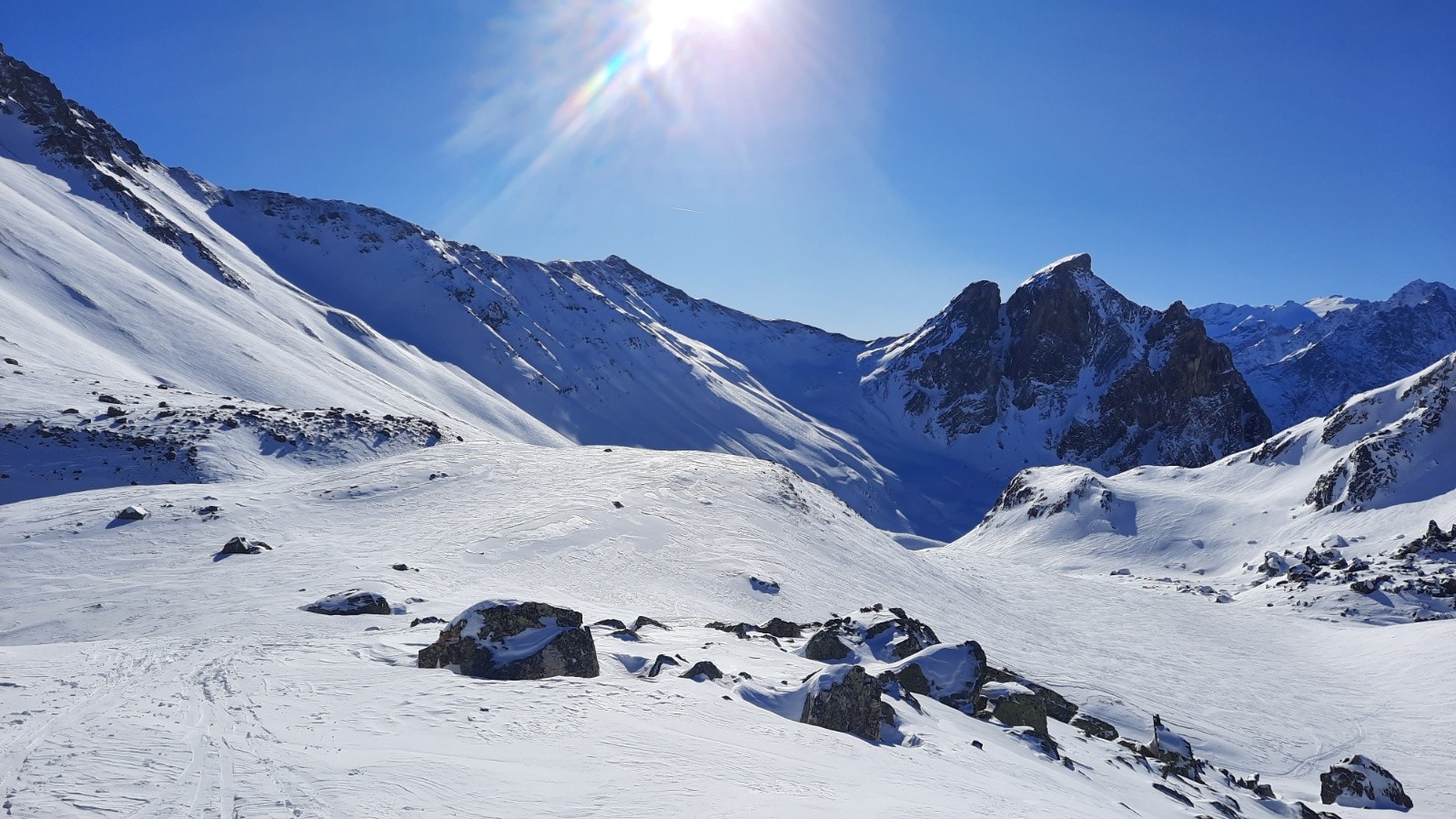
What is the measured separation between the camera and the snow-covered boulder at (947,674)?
18.4 metres

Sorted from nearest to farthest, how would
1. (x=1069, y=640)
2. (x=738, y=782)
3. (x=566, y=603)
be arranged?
(x=738, y=782)
(x=566, y=603)
(x=1069, y=640)

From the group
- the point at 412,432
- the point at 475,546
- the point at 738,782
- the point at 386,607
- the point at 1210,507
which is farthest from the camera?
the point at 1210,507

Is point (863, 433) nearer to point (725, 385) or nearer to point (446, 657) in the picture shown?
point (725, 385)

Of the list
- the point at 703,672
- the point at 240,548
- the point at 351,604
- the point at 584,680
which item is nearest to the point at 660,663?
the point at 703,672

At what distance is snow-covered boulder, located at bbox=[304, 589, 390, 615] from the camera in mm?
19250

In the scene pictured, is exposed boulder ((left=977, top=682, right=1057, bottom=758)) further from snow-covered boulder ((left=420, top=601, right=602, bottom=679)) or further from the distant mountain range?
the distant mountain range

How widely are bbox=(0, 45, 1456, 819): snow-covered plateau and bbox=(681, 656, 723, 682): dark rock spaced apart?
0.26ft

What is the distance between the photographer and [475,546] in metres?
29.3

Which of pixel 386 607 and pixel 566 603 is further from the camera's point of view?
pixel 566 603

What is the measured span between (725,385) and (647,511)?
126249mm

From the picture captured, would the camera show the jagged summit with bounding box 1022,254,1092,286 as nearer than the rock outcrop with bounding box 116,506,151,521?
No

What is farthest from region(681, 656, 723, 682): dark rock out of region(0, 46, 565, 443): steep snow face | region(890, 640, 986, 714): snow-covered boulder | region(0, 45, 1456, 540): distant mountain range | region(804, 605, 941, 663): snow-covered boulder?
region(0, 45, 1456, 540): distant mountain range

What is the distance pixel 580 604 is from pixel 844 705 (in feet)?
39.3

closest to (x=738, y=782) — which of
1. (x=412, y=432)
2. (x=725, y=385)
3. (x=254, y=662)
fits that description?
(x=254, y=662)
